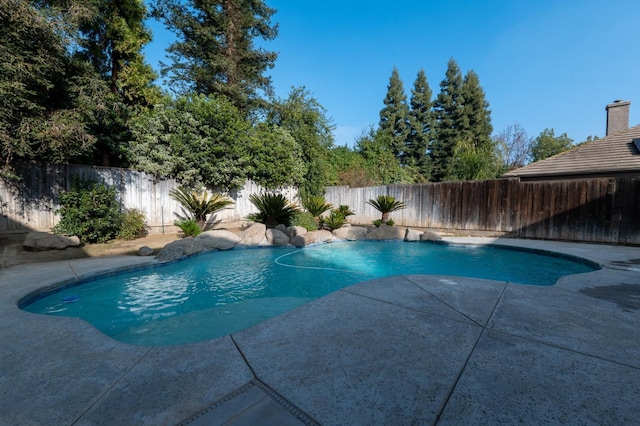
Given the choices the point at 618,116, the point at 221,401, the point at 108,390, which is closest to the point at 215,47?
the point at 108,390

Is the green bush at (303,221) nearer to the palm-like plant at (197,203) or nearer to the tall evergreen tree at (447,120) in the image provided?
the palm-like plant at (197,203)

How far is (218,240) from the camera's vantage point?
22.5ft

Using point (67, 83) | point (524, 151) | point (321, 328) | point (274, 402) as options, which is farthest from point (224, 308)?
point (524, 151)

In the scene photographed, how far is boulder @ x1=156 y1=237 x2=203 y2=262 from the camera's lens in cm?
547

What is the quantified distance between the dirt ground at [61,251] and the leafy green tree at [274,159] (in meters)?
4.40

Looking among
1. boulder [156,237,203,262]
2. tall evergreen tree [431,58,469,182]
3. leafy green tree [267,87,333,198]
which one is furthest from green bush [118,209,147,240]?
tall evergreen tree [431,58,469,182]

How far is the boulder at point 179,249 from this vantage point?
5.47m

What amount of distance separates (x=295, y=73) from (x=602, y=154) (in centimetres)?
1285

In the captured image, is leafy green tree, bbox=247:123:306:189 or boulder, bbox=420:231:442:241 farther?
leafy green tree, bbox=247:123:306:189

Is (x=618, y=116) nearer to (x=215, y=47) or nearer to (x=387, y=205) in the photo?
(x=387, y=205)

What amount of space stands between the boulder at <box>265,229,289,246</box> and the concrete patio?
5204 mm

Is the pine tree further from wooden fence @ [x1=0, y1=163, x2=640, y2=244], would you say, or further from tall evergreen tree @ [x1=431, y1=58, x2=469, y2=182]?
wooden fence @ [x1=0, y1=163, x2=640, y2=244]

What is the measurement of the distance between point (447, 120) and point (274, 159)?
22.6 metres

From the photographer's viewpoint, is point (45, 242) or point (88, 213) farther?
point (88, 213)
